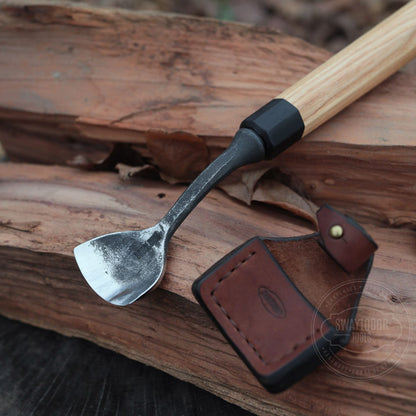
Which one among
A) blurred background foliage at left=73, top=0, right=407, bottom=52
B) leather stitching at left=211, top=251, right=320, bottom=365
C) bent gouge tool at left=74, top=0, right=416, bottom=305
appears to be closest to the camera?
leather stitching at left=211, top=251, right=320, bottom=365

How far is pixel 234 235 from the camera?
4.24 ft

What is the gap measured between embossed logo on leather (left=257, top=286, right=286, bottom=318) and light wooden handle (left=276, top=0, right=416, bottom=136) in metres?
0.52

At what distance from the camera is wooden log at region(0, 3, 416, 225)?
4.56 feet

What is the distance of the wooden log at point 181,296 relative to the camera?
107cm

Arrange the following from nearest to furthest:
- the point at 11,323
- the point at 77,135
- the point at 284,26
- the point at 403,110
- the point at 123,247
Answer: the point at 123,247 → the point at 403,110 → the point at 11,323 → the point at 77,135 → the point at 284,26

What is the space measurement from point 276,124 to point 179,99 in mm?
466

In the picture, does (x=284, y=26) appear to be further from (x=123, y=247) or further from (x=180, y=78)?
(x=123, y=247)

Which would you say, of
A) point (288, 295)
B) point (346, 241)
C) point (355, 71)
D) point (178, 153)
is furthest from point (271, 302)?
point (355, 71)

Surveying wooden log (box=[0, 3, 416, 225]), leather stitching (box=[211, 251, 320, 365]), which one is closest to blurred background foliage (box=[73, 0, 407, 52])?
wooden log (box=[0, 3, 416, 225])

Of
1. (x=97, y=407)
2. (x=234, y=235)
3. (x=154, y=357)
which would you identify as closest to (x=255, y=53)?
(x=234, y=235)

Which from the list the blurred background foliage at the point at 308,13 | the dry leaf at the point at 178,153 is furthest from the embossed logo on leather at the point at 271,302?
the blurred background foliage at the point at 308,13

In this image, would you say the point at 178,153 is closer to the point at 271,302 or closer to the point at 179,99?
the point at 179,99

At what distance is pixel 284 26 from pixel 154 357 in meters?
2.67

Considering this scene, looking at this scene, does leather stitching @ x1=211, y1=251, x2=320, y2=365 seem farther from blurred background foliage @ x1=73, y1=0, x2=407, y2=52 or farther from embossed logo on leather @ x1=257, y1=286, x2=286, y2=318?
blurred background foliage @ x1=73, y1=0, x2=407, y2=52
